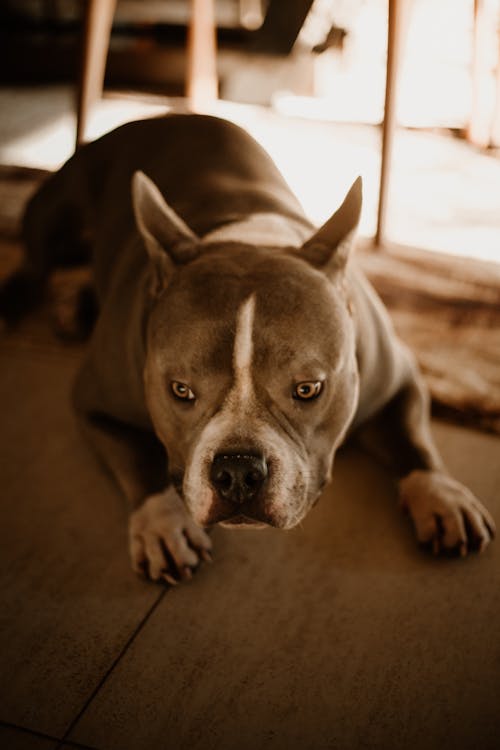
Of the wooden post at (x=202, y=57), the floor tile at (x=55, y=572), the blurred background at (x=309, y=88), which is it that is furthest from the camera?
the wooden post at (x=202, y=57)

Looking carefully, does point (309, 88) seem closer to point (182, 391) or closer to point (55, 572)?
point (182, 391)

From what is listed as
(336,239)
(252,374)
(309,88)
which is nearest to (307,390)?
(252,374)

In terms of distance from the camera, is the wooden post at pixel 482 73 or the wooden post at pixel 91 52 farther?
the wooden post at pixel 482 73

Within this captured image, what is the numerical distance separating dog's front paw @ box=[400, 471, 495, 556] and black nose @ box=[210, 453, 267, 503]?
0.51 meters

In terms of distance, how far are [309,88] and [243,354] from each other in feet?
11.6

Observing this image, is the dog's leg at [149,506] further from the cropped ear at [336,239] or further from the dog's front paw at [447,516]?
the cropped ear at [336,239]

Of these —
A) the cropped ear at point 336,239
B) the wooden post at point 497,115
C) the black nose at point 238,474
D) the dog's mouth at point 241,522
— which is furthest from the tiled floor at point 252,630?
the wooden post at point 497,115

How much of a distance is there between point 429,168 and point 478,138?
0.44 metres

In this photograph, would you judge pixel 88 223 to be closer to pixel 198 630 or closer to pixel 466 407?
pixel 466 407

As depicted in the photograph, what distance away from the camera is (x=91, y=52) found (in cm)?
344

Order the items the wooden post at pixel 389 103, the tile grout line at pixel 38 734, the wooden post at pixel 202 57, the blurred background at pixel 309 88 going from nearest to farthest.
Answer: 1. the tile grout line at pixel 38 734
2. the wooden post at pixel 389 103
3. the blurred background at pixel 309 88
4. the wooden post at pixel 202 57

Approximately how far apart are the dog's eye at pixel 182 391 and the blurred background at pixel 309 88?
181 centimetres

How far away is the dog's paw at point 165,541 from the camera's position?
1.83 metres

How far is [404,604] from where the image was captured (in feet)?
5.77
